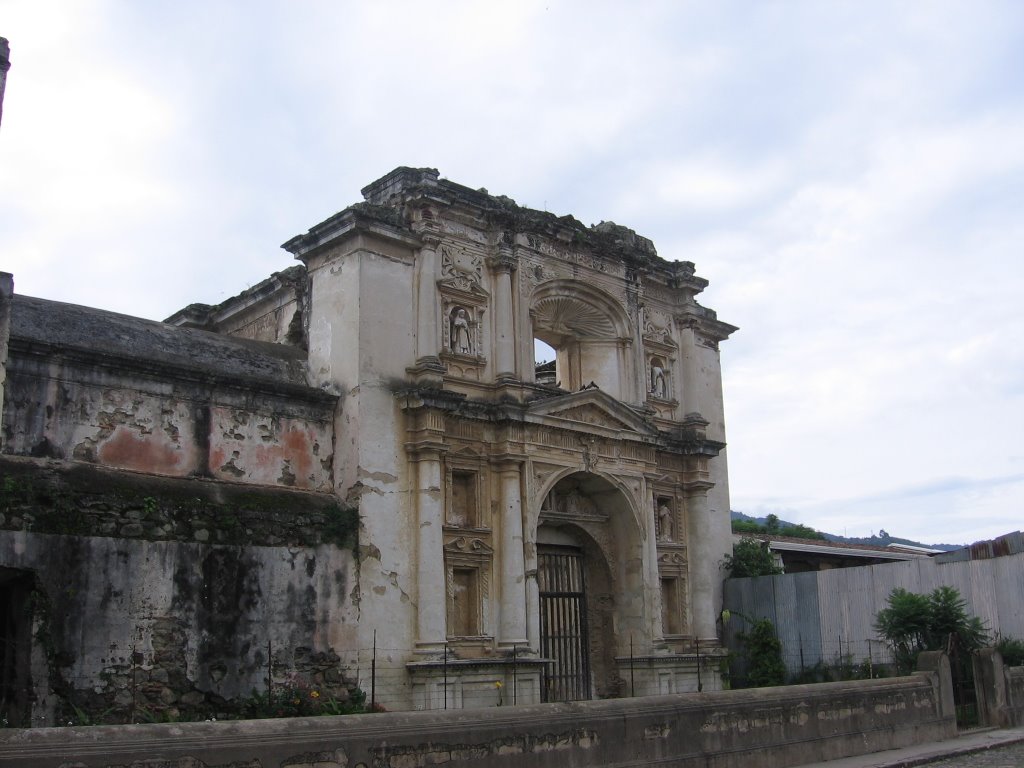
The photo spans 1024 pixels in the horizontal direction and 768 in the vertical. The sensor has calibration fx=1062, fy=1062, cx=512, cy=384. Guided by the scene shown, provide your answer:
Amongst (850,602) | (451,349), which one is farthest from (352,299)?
(850,602)

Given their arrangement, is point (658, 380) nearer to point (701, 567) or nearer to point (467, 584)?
point (701, 567)

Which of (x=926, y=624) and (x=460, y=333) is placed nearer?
(x=926, y=624)

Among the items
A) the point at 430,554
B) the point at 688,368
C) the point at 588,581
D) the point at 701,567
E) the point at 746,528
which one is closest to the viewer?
the point at 430,554

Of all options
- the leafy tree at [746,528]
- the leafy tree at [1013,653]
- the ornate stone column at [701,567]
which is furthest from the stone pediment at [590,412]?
the leafy tree at [746,528]

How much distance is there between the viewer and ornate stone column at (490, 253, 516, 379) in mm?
18344

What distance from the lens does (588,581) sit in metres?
20.1

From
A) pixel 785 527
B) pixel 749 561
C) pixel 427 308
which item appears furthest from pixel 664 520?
A: pixel 785 527

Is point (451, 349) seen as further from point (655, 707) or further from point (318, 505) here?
point (655, 707)

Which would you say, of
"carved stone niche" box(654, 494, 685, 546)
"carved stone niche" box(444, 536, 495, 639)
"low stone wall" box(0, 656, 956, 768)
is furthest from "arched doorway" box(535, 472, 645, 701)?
"low stone wall" box(0, 656, 956, 768)

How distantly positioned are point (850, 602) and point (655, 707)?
11.1m

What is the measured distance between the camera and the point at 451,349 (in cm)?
1802

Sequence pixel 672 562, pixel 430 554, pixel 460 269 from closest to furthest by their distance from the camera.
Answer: pixel 430 554 → pixel 460 269 → pixel 672 562

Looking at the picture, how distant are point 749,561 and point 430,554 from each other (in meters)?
8.59

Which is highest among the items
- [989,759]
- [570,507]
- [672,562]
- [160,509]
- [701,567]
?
[570,507]
